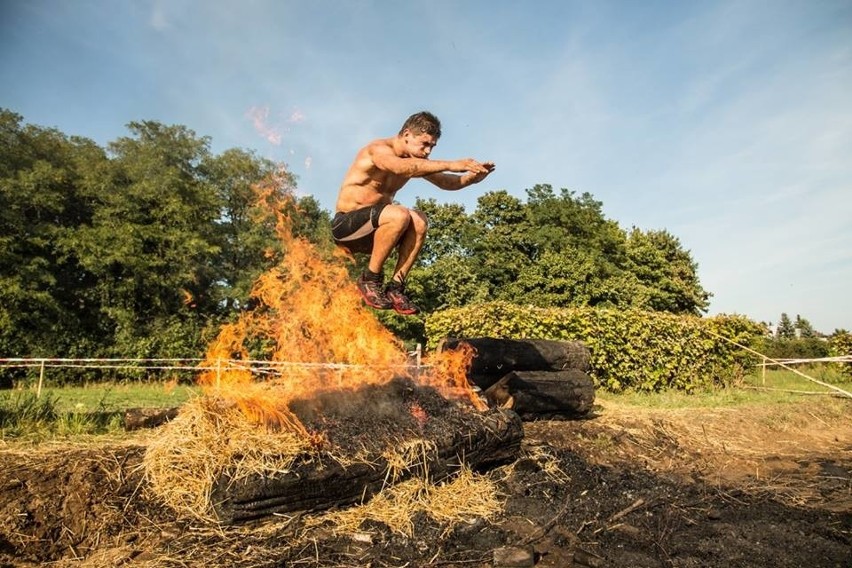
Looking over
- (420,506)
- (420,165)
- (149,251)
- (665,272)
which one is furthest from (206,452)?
(665,272)

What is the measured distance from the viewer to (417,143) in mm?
4121

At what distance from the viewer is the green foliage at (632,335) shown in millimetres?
12383

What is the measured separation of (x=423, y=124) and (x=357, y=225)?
105 centimetres

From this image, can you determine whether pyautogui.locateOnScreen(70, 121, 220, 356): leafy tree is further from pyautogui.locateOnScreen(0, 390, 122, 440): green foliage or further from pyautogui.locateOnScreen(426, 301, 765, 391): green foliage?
pyautogui.locateOnScreen(0, 390, 122, 440): green foliage

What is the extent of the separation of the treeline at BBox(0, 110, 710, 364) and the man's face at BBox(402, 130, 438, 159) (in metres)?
13.5

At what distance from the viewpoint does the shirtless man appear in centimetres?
413

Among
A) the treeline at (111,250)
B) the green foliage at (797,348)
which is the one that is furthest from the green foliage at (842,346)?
the treeline at (111,250)

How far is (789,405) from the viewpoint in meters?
10.1

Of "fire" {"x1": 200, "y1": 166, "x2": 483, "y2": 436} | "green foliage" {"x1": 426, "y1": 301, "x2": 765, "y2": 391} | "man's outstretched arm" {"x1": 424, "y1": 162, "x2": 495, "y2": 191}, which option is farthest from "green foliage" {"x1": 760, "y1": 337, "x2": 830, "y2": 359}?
"man's outstretched arm" {"x1": 424, "y1": 162, "x2": 495, "y2": 191}

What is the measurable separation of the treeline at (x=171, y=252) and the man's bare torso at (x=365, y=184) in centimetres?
1308

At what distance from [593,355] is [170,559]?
436 inches

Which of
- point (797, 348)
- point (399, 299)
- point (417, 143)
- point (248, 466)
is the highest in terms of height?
point (417, 143)

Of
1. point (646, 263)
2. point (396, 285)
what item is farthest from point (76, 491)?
point (646, 263)

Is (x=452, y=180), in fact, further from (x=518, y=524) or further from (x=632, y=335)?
(x=632, y=335)
